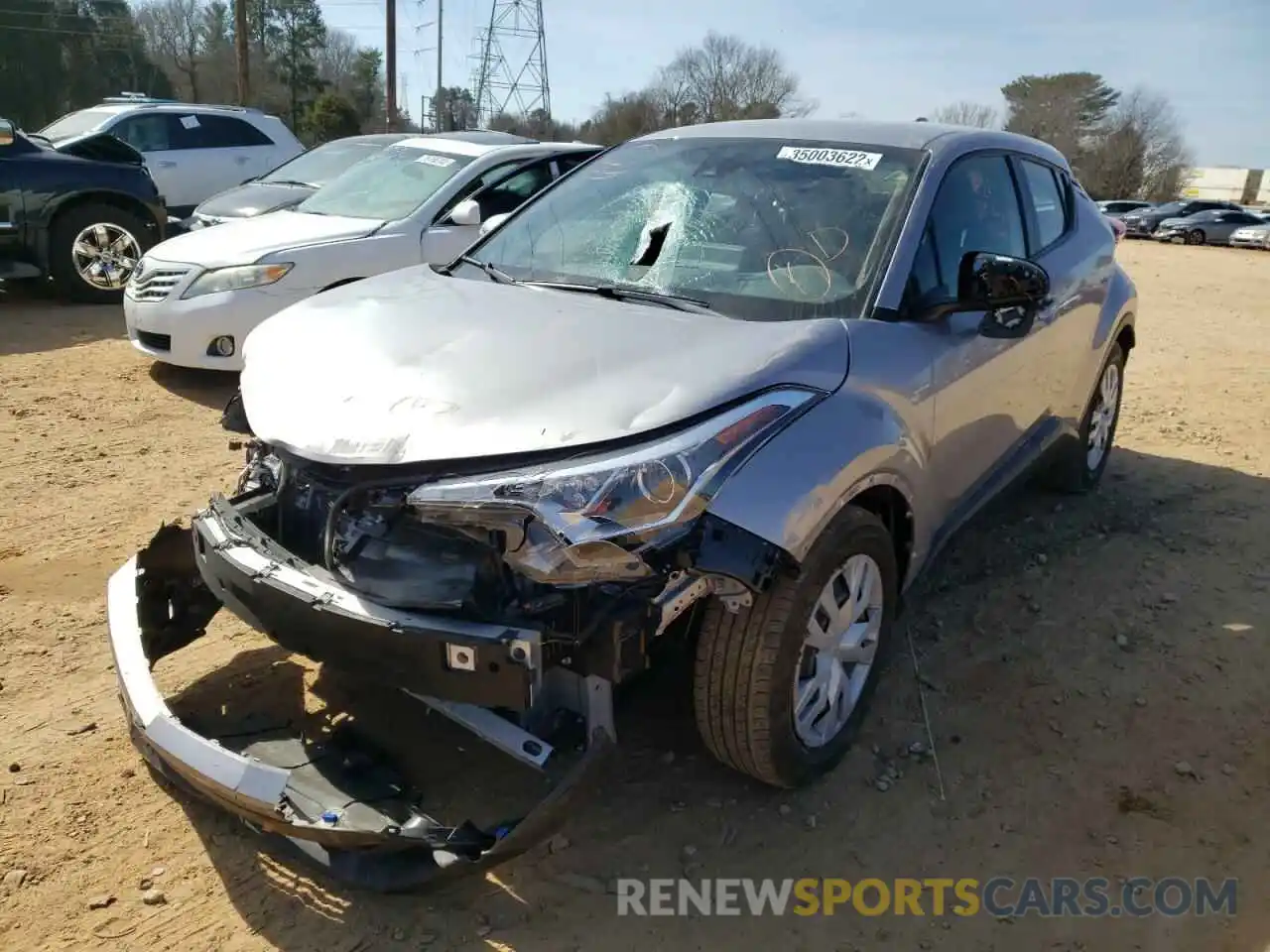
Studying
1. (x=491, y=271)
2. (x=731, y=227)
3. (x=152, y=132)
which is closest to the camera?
(x=731, y=227)

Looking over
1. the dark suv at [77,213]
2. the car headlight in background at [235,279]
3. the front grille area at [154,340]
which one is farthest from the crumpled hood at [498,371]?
the dark suv at [77,213]

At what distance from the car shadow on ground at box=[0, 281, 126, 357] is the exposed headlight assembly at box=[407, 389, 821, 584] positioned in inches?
273

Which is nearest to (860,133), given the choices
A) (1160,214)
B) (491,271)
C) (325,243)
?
(491,271)

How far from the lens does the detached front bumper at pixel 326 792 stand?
6.98 feet

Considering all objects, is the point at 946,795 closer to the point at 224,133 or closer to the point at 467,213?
the point at 467,213

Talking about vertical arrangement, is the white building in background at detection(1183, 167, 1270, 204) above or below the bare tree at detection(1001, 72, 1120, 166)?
below

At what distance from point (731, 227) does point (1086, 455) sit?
2.80 m

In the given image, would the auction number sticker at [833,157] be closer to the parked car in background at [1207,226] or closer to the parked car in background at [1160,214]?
the parked car in background at [1207,226]

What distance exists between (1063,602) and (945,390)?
1.46m

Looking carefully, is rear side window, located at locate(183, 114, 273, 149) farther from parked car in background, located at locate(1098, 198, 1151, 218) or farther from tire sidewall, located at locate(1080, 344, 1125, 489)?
parked car in background, located at locate(1098, 198, 1151, 218)

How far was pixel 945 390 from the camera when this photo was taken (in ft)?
10.3

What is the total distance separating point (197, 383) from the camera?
22.3ft

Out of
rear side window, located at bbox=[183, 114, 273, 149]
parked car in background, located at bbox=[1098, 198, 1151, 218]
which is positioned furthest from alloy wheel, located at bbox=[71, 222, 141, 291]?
parked car in background, located at bbox=[1098, 198, 1151, 218]

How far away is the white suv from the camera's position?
12.0 m
